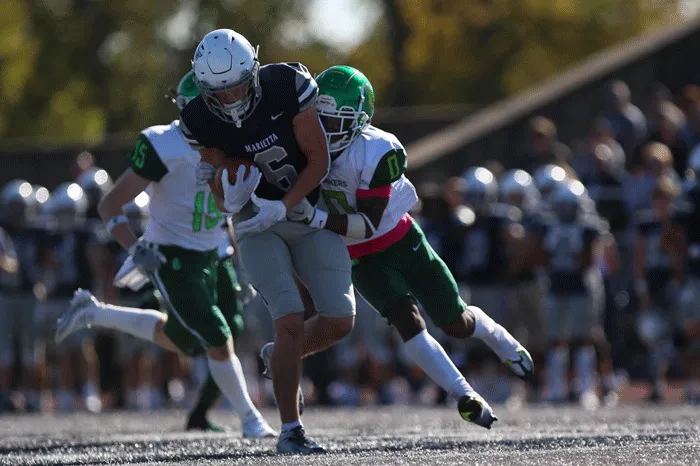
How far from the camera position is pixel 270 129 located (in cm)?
674

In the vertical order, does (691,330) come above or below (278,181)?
below

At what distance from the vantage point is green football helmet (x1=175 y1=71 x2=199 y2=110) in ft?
25.3

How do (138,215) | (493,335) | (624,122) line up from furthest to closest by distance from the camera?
1. (624,122)
2. (138,215)
3. (493,335)

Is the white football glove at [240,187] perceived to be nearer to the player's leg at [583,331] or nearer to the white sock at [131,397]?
the player's leg at [583,331]

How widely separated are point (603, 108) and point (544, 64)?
11.9 metres

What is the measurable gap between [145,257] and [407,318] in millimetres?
1565

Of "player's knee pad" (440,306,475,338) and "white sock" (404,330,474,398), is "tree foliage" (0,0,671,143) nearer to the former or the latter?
"player's knee pad" (440,306,475,338)

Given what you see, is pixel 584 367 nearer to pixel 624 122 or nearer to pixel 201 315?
pixel 624 122

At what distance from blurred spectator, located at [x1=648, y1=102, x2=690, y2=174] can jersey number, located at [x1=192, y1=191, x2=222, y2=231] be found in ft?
17.8

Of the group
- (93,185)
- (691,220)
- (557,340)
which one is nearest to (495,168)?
(557,340)

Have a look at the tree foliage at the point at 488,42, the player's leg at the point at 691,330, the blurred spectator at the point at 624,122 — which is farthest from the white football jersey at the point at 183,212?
the tree foliage at the point at 488,42

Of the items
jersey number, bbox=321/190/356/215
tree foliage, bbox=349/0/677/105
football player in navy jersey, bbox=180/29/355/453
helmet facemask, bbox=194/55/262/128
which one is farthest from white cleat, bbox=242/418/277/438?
tree foliage, bbox=349/0/677/105

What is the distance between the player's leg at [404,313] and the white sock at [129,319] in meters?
1.73

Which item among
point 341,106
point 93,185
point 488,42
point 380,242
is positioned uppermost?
point 488,42
